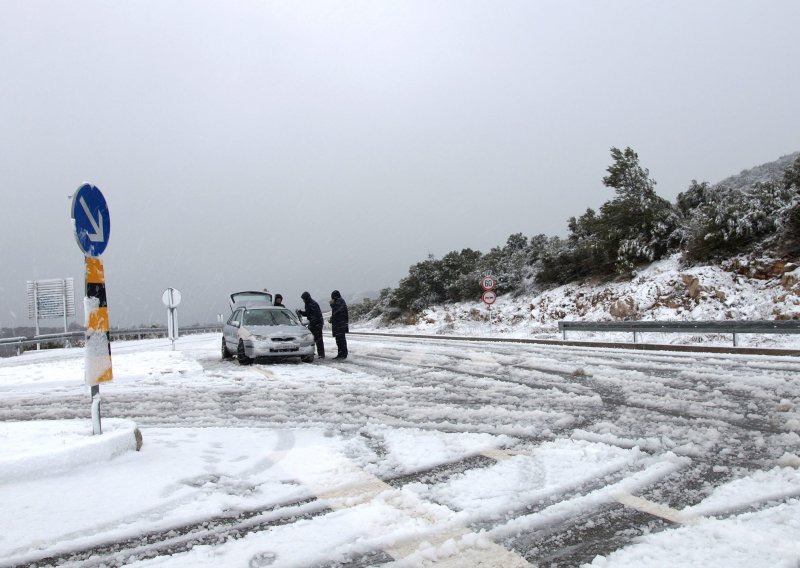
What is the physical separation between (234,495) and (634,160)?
89.5 ft

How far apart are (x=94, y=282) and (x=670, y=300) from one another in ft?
66.4

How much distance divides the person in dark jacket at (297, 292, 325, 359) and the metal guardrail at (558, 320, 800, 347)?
30.3 feet

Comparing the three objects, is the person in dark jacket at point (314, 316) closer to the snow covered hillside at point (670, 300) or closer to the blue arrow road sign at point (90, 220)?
the blue arrow road sign at point (90, 220)

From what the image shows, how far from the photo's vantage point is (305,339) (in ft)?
43.5

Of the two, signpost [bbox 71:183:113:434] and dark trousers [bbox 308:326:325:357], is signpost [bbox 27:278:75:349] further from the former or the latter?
signpost [bbox 71:183:113:434]

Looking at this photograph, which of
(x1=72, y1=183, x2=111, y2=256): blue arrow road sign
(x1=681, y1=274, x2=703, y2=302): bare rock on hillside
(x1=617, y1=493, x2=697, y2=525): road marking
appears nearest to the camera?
(x1=617, y1=493, x2=697, y2=525): road marking

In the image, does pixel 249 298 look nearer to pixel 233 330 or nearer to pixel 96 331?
pixel 233 330

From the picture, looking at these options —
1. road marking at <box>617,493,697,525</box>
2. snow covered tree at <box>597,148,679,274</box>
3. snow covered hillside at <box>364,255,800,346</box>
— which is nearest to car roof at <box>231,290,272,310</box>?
snow covered hillside at <box>364,255,800,346</box>

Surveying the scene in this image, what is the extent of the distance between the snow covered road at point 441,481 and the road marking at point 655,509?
0.02 meters

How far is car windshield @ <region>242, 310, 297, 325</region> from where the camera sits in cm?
1414

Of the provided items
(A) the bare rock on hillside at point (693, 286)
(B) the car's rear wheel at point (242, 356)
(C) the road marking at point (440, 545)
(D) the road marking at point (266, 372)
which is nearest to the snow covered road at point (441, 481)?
(C) the road marking at point (440, 545)

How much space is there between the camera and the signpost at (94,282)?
4.72m

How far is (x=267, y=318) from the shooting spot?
14.4m

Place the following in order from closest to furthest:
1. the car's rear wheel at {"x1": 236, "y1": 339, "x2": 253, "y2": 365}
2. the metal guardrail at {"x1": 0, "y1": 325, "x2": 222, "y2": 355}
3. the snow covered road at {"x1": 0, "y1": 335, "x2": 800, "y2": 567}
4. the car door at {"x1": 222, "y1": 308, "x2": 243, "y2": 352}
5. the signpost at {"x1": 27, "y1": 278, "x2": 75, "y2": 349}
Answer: the snow covered road at {"x1": 0, "y1": 335, "x2": 800, "y2": 567} → the car's rear wheel at {"x1": 236, "y1": 339, "x2": 253, "y2": 365} → the car door at {"x1": 222, "y1": 308, "x2": 243, "y2": 352} → the metal guardrail at {"x1": 0, "y1": 325, "x2": 222, "y2": 355} → the signpost at {"x1": 27, "y1": 278, "x2": 75, "y2": 349}
